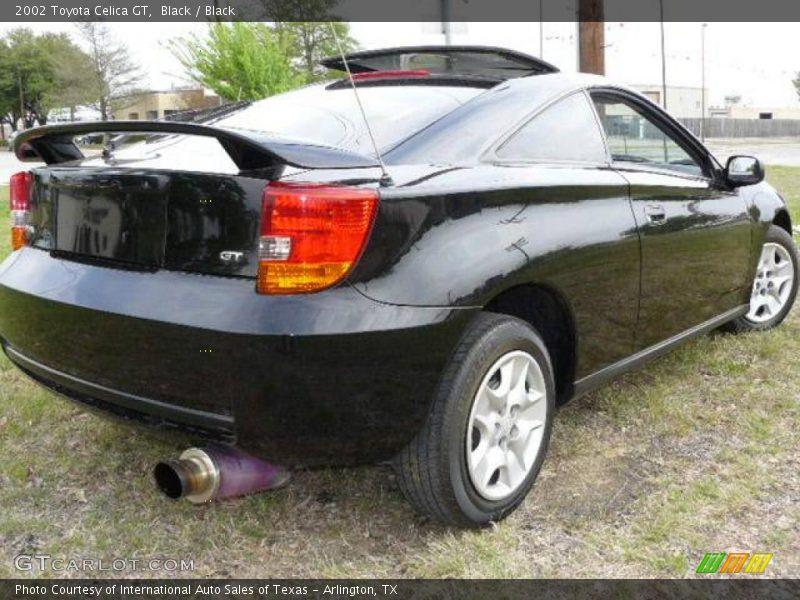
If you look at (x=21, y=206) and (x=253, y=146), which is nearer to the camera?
(x=253, y=146)

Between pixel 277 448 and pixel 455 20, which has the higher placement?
pixel 455 20

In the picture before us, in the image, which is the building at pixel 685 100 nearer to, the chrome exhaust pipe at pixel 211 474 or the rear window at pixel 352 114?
the rear window at pixel 352 114

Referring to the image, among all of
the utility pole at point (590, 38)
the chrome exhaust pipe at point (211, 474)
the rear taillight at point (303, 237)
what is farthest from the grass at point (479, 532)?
the utility pole at point (590, 38)

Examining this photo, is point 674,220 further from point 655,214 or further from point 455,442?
point 455,442

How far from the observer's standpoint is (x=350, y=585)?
232 cm

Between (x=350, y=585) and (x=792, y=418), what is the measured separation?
2.14m

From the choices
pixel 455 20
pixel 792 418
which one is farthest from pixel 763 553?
pixel 455 20

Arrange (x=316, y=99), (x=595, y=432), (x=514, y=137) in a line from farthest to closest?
(x=595, y=432) → (x=316, y=99) → (x=514, y=137)

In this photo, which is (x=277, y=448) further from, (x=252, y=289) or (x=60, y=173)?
(x=60, y=173)

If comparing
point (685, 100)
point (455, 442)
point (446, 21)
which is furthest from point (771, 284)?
point (685, 100)

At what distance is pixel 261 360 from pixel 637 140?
2251mm

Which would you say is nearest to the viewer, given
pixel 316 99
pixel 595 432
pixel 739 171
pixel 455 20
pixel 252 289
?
pixel 252 289

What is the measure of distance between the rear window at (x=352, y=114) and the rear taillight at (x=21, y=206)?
69 centimetres

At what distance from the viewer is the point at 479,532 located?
253 centimetres
